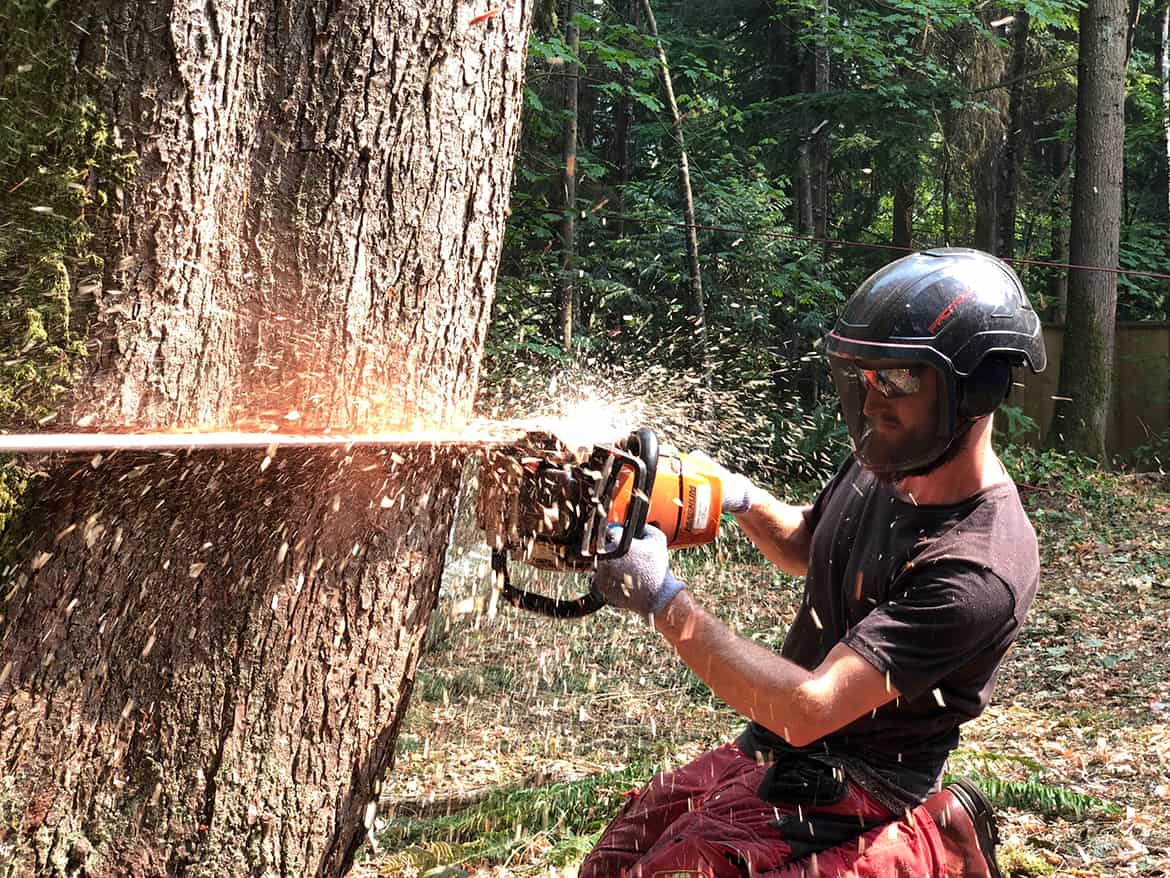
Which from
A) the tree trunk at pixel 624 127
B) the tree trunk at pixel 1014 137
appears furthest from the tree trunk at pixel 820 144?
the tree trunk at pixel 1014 137

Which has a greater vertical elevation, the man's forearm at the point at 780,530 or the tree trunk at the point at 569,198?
the tree trunk at the point at 569,198

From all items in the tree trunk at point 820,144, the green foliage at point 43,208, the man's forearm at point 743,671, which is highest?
the tree trunk at point 820,144

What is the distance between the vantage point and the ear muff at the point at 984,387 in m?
2.20

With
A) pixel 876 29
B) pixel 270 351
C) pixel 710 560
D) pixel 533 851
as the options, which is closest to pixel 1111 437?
pixel 876 29

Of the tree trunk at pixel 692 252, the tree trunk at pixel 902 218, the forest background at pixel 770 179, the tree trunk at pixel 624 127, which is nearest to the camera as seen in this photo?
the forest background at pixel 770 179

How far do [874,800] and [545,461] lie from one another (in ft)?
3.27

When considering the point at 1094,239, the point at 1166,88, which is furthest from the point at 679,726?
the point at 1166,88

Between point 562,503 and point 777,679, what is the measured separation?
590mm

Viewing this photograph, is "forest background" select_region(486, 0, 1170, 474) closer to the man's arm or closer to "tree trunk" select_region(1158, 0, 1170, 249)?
"tree trunk" select_region(1158, 0, 1170, 249)

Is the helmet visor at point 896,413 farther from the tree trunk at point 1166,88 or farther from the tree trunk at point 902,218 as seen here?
the tree trunk at point 1166,88

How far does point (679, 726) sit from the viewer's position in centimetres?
488

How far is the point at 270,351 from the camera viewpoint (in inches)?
76.2

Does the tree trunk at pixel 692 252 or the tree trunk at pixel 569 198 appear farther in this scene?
the tree trunk at pixel 692 252

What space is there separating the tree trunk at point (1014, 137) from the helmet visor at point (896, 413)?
546 inches
